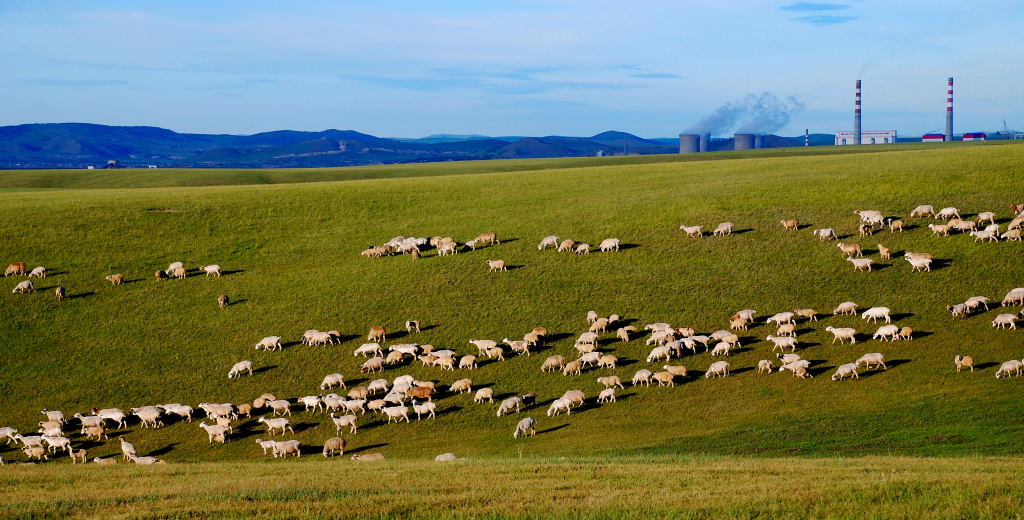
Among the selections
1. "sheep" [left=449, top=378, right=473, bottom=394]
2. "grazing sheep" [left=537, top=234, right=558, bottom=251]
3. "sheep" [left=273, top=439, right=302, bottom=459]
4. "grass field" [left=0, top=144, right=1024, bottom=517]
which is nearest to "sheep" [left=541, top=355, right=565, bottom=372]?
"grass field" [left=0, top=144, right=1024, bottom=517]

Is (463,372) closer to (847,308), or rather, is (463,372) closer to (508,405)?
(508,405)

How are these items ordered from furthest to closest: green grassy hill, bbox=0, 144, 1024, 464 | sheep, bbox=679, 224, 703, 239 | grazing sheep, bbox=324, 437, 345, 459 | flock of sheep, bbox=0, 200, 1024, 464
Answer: sheep, bbox=679, 224, 703, 239
flock of sheep, bbox=0, 200, 1024, 464
green grassy hill, bbox=0, 144, 1024, 464
grazing sheep, bbox=324, 437, 345, 459

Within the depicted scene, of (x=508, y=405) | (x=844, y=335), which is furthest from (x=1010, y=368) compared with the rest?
(x=508, y=405)

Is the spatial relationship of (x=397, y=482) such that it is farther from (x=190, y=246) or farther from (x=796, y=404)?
(x=190, y=246)

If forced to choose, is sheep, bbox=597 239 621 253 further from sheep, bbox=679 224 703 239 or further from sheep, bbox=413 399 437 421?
sheep, bbox=413 399 437 421

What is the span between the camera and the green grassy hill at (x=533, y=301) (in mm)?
29109

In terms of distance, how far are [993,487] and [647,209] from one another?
145 ft

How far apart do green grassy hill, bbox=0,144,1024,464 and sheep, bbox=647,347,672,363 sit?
0.55 metres

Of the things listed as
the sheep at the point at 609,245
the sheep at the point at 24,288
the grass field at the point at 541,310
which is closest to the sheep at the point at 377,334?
the grass field at the point at 541,310

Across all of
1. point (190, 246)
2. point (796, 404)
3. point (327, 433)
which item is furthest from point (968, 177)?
point (190, 246)

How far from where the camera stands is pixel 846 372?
31844 millimetres

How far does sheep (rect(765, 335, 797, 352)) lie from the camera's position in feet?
114

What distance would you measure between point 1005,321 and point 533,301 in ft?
68.7

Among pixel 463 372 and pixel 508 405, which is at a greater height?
pixel 463 372
